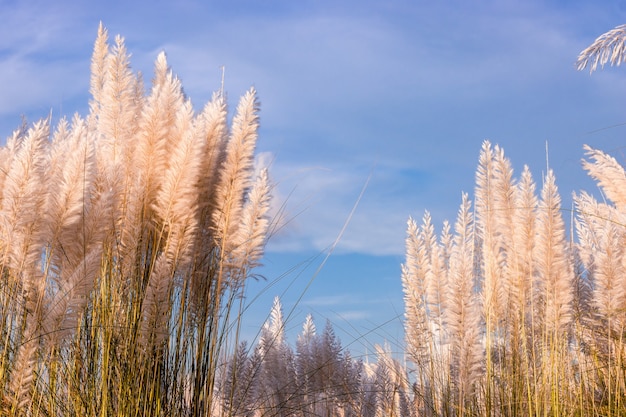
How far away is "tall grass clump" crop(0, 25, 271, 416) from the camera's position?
2650 millimetres

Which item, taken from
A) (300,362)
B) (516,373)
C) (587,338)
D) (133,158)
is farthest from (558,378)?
(133,158)

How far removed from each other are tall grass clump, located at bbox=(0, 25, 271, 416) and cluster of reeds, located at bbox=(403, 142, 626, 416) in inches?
49.6

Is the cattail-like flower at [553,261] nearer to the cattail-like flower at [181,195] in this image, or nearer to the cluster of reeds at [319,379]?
the cluster of reeds at [319,379]

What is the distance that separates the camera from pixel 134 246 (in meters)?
3.07

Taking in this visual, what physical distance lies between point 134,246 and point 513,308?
2.09 meters

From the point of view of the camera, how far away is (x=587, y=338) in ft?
14.0

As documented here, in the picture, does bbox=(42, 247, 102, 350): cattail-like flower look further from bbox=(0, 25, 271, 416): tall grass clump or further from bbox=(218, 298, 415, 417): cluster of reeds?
bbox=(218, 298, 415, 417): cluster of reeds

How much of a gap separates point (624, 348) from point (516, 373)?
62 centimetres

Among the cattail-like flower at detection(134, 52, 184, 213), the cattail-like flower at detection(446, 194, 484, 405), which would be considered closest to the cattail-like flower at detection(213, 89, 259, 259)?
the cattail-like flower at detection(134, 52, 184, 213)

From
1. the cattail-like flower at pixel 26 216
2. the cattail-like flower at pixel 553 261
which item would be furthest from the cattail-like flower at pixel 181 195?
the cattail-like flower at pixel 553 261

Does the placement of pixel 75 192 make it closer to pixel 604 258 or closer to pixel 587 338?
pixel 604 258

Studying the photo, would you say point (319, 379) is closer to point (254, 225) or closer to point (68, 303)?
point (254, 225)

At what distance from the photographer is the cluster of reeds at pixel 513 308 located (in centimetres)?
358

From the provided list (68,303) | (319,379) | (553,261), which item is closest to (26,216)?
(68,303)
